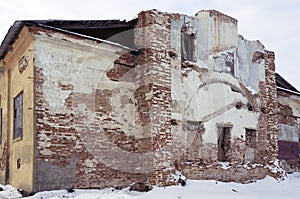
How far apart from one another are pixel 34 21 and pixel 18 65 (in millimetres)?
1749

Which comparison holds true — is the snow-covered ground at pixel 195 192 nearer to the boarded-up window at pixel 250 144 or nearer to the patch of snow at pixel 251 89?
the boarded-up window at pixel 250 144

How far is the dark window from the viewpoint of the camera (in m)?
9.74

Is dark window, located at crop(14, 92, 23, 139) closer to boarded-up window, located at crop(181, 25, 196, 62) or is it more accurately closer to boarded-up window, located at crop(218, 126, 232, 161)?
boarded-up window, located at crop(181, 25, 196, 62)

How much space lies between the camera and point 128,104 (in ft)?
32.9

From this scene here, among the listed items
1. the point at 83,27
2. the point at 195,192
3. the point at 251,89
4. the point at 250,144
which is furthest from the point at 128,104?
the point at 251,89

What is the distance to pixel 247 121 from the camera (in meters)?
11.9

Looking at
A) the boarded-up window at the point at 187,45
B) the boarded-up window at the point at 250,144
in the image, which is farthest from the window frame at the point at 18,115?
the boarded-up window at the point at 250,144

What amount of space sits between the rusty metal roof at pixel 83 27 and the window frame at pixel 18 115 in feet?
4.81

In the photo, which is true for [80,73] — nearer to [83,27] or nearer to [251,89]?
[83,27]

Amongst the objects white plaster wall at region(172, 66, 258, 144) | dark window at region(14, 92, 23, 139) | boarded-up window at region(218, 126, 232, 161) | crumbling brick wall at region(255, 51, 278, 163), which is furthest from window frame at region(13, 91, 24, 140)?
crumbling brick wall at region(255, 51, 278, 163)

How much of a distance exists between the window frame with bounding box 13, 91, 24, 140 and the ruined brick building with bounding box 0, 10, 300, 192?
29mm

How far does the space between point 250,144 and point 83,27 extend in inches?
246

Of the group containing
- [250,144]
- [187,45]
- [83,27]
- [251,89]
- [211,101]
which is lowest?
[250,144]

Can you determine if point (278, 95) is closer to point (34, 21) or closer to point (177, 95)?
point (177, 95)
